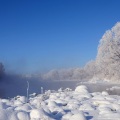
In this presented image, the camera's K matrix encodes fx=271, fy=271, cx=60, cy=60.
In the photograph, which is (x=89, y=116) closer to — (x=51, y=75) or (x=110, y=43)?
(x=110, y=43)

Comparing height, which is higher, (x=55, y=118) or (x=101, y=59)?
(x=101, y=59)

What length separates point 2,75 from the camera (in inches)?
3563

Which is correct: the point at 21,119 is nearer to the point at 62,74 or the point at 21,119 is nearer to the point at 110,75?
the point at 110,75

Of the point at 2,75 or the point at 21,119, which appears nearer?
the point at 21,119

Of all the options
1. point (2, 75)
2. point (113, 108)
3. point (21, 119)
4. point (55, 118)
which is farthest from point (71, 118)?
point (2, 75)

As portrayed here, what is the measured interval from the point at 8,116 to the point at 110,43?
137ft

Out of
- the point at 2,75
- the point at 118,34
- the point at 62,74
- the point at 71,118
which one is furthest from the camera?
the point at 62,74

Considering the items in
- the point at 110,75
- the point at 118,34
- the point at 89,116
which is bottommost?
the point at 89,116

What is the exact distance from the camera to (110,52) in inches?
1923

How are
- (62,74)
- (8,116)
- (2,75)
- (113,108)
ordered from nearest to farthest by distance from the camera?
(8,116) < (113,108) < (2,75) < (62,74)

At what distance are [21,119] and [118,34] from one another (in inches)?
1641

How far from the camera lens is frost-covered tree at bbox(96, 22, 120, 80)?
48356mm

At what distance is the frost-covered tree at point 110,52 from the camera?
4836 centimetres

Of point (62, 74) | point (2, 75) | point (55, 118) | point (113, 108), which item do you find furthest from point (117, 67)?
point (62, 74)
